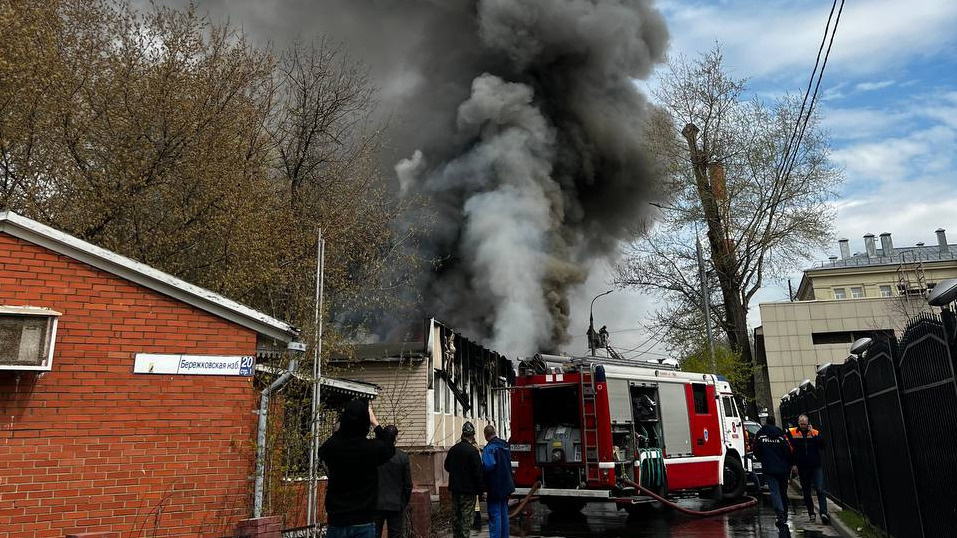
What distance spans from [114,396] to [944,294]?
7331mm

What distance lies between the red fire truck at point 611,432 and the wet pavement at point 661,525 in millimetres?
378

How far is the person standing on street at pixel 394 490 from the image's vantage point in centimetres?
626

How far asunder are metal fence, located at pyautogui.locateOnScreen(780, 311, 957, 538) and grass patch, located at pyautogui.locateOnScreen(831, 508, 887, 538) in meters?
0.11

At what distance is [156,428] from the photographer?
6.82 m

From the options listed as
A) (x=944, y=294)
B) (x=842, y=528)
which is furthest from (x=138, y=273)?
(x=842, y=528)

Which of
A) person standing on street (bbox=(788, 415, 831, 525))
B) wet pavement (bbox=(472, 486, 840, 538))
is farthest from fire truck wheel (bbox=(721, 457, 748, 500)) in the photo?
person standing on street (bbox=(788, 415, 831, 525))

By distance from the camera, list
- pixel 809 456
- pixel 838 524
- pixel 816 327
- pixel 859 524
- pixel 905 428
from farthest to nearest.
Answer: pixel 816 327
pixel 809 456
pixel 838 524
pixel 859 524
pixel 905 428

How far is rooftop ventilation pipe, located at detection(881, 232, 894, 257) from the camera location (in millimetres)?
69500

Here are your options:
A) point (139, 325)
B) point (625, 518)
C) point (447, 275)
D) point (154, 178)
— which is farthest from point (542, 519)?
point (447, 275)

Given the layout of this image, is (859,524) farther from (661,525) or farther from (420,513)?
(420,513)

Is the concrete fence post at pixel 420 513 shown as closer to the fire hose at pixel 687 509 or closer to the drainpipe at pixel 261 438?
the drainpipe at pixel 261 438

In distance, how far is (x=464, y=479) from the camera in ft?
26.2

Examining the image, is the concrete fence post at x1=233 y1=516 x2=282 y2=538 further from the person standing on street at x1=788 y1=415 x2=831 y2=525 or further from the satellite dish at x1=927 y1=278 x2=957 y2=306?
the person standing on street at x1=788 y1=415 x2=831 y2=525

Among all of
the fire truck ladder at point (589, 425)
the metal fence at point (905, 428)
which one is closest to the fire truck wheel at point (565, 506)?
the fire truck ladder at point (589, 425)
